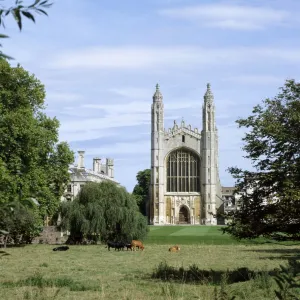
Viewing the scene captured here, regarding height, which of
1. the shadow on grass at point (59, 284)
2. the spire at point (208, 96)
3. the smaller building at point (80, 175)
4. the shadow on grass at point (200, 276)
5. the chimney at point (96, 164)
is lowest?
the shadow on grass at point (59, 284)

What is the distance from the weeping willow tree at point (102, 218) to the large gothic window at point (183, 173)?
6963 cm

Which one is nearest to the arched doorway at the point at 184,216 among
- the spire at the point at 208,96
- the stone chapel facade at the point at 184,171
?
the stone chapel facade at the point at 184,171

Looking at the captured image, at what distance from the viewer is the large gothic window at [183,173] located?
11225 centimetres

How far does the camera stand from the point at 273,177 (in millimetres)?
15594

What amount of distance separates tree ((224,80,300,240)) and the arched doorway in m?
95.9

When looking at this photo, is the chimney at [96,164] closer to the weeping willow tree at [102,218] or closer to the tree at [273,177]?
the weeping willow tree at [102,218]

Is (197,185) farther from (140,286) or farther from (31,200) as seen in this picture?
(31,200)

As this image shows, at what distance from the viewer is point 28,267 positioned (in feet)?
70.0

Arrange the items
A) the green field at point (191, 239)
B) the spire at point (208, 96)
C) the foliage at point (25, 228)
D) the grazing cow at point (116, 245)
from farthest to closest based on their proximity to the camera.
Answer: the spire at point (208, 96), the green field at point (191, 239), the grazing cow at point (116, 245), the foliage at point (25, 228)

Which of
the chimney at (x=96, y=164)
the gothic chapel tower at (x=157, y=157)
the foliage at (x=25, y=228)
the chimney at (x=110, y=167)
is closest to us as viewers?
the foliage at (x=25, y=228)

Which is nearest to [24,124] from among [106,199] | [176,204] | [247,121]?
[106,199]

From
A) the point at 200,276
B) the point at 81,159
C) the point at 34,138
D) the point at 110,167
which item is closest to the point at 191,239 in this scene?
the point at 34,138

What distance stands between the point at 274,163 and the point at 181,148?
9777 cm

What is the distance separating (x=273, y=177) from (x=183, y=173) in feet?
318
